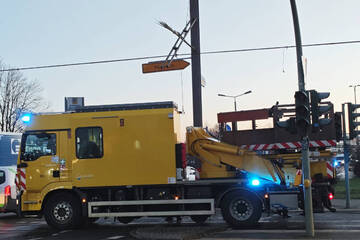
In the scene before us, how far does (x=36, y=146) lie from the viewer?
12414 millimetres

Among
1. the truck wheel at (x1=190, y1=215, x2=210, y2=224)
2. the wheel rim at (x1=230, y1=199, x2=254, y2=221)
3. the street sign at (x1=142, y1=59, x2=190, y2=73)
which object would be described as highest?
the street sign at (x1=142, y1=59, x2=190, y2=73)

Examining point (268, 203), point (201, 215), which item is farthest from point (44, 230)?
point (268, 203)

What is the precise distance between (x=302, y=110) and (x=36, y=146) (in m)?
7.09

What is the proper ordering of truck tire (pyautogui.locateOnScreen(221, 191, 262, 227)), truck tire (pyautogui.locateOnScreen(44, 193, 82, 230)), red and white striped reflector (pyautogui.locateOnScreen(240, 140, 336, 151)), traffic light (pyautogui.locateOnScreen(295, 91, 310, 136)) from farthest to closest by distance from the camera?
truck tire (pyautogui.locateOnScreen(44, 193, 82, 230)) → red and white striped reflector (pyautogui.locateOnScreen(240, 140, 336, 151)) → truck tire (pyautogui.locateOnScreen(221, 191, 262, 227)) → traffic light (pyautogui.locateOnScreen(295, 91, 310, 136))

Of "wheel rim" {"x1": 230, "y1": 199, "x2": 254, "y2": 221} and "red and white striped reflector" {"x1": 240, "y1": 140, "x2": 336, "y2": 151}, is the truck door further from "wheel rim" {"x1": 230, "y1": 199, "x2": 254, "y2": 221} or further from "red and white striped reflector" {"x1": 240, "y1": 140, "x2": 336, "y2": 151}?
"red and white striped reflector" {"x1": 240, "y1": 140, "x2": 336, "y2": 151}

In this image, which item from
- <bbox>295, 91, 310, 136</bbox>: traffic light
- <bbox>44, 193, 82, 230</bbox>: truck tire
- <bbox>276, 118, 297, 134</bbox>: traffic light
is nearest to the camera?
<bbox>295, 91, 310, 136</bbox>: traffic light

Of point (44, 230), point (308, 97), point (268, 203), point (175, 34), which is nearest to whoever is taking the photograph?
point (308, 97)

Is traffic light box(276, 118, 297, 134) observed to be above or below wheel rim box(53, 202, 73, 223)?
above

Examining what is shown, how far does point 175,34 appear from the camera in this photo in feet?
57.4

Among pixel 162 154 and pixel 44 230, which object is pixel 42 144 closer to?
pixel 44 230

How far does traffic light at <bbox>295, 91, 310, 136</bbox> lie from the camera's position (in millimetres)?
9797

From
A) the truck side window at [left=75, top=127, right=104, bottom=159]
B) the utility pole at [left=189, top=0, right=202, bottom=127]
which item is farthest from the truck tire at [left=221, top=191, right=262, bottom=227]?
the utility pole at [left=189, top=0, right=202, bottom=127]

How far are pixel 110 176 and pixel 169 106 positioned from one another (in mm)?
2443

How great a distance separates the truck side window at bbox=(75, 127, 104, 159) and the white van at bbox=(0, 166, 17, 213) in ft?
16.5
